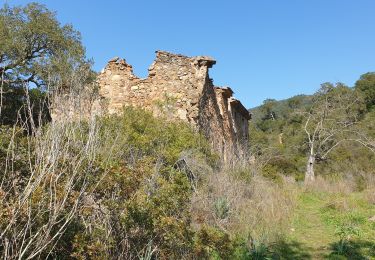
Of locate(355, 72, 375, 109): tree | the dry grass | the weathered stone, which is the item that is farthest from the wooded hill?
the dry grass

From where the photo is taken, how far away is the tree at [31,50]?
43.9ft

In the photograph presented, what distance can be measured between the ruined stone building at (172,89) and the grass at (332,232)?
304 cm

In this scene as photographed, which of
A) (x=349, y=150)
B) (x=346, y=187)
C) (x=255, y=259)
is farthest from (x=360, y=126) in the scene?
(x=255, y=259)

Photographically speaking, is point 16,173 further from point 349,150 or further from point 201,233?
point 349,150

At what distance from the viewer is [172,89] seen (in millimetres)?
12242

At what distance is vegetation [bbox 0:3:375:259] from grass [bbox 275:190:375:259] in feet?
→ 0.10

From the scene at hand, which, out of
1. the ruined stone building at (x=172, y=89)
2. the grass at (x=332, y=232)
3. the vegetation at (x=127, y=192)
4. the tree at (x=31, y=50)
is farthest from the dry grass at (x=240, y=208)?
the tree at (x=31, y=50)

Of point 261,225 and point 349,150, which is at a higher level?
point 349,150

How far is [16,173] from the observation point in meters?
3.83

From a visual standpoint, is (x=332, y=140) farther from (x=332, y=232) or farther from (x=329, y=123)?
(x=332, y=232)

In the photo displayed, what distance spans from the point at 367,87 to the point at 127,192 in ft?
124

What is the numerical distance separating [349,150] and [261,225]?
18.5 m

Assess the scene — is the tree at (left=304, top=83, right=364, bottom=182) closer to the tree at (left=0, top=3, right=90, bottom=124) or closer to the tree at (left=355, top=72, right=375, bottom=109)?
the tree at (left=355, top=72, right=375, bottom=109)

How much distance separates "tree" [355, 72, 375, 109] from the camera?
35.2 metres
